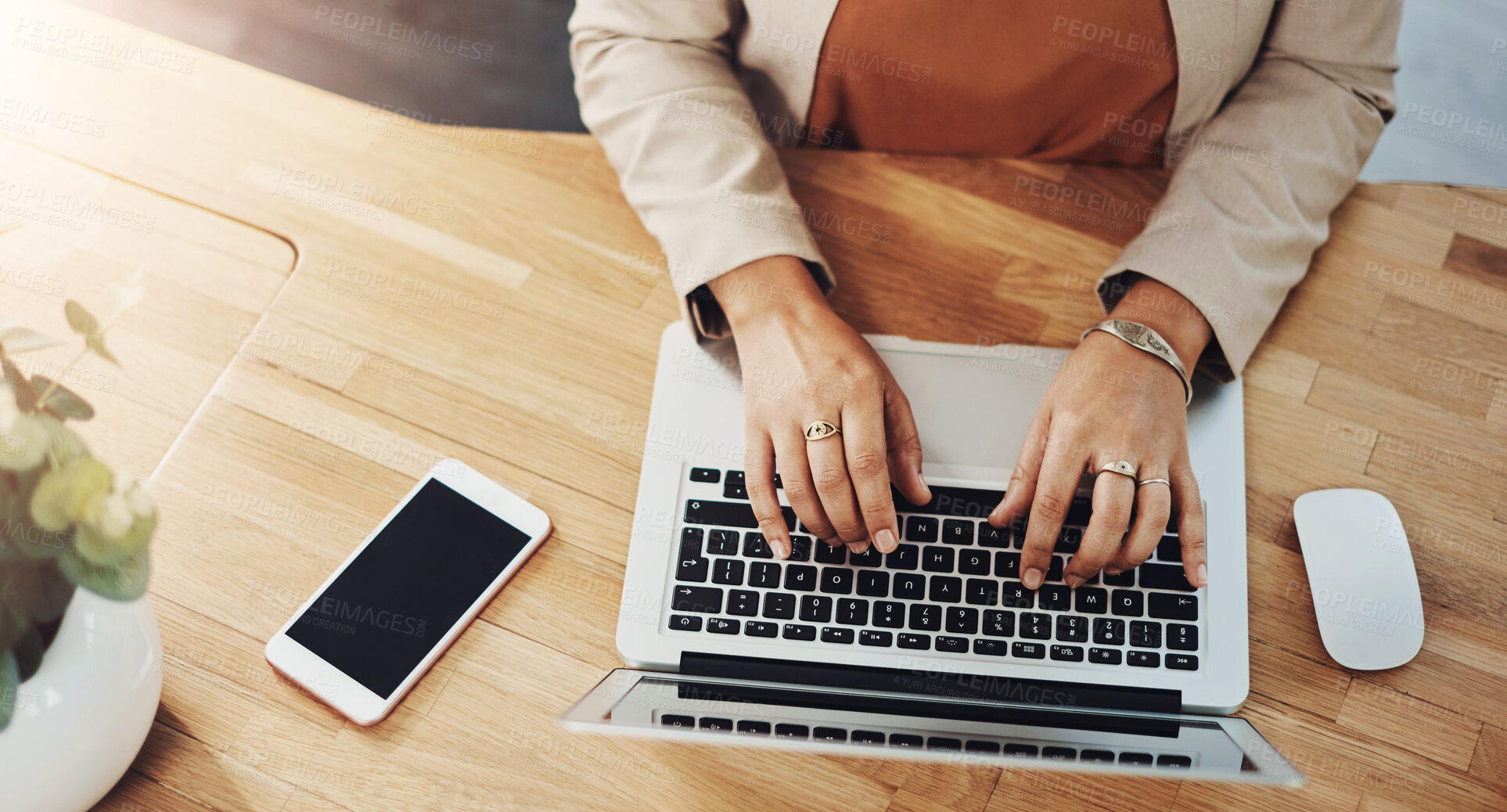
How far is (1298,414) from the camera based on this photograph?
79 centimetres

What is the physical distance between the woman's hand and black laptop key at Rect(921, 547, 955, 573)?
5 centimetres

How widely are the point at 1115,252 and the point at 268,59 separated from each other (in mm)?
1799

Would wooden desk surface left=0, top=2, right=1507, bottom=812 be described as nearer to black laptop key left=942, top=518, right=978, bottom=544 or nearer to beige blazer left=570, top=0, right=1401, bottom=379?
beige blazer left=570, top=0, right=1401, bottom=379

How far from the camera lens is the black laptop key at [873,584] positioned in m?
0.70

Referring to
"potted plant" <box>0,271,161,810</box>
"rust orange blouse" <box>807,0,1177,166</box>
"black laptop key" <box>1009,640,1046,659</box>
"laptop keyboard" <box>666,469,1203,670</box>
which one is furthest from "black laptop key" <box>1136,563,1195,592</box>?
"potted plant" <box>0,271,161,810</box>

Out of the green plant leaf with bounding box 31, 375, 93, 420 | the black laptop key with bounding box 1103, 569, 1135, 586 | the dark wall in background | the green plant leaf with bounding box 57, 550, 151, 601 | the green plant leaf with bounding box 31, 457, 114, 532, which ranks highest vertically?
the green plant leaf with bounding box 31, 375, 93, 420

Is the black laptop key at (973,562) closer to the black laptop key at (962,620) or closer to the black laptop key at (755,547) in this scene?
the black laptop key at (962,620)

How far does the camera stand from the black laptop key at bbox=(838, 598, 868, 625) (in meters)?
0.69

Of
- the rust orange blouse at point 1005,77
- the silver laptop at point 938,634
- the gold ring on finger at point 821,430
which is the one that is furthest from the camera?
the rust orange blouse at point 1005,77

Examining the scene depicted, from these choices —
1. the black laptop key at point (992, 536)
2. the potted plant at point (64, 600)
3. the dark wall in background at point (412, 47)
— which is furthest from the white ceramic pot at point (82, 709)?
the dark wall in background at point (412, 47)

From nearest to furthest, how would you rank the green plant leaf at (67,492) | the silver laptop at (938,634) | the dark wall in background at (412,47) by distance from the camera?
the green plant leaf at (67,492), the silver laptop at (938,634), the dark wall in background at (412,47)

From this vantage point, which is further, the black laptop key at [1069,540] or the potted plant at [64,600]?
the black laptop key at [1069,540]

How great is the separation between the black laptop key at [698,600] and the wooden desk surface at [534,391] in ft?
0.25

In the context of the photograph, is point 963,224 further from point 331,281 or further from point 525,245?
point 331,281
